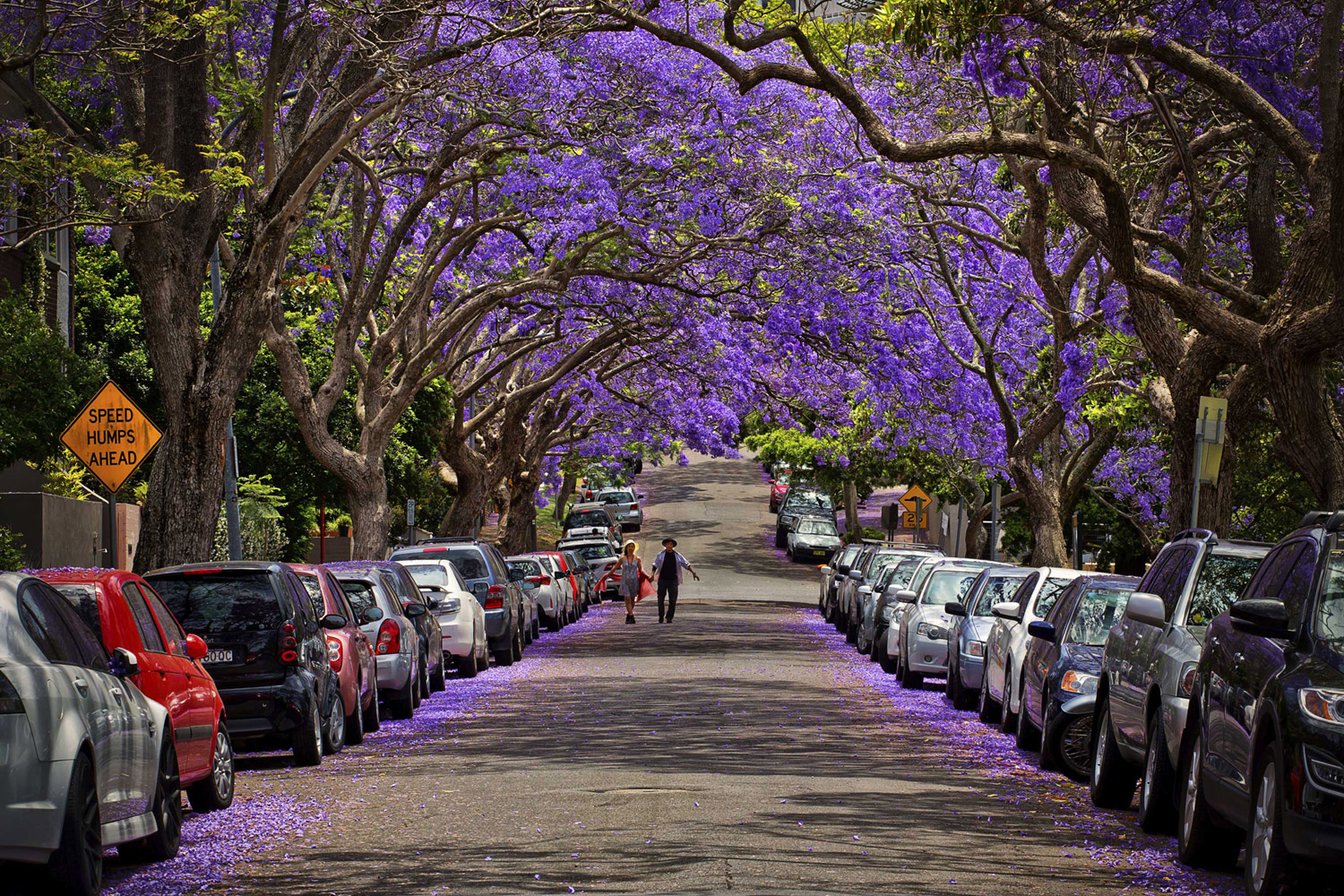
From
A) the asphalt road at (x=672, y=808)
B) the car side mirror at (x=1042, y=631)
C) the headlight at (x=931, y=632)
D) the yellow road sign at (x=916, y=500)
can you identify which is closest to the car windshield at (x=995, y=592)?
the asphalt road at (x=672, y=808)

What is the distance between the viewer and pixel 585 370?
42.8 meters

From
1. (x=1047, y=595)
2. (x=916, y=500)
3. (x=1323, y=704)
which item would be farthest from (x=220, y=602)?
(x=916, y=500)

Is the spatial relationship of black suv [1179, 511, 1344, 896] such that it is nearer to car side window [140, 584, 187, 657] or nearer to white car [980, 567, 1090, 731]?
white car [980, 567, 1090, 731]

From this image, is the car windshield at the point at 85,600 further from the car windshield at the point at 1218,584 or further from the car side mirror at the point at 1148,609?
the car windshield at the point at 1218,584

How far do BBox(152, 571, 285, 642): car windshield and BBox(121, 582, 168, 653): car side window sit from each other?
287 centimetres

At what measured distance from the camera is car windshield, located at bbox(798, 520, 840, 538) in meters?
65.7

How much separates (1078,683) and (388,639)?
24.8 feet

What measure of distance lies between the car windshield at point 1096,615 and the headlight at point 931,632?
7.33 metres

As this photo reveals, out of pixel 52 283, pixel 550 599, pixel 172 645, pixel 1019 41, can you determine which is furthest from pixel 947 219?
pixel 172 645

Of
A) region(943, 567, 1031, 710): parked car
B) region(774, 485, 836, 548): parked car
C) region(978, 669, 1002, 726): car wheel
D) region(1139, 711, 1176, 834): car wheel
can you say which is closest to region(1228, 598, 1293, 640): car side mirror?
region(1139, 711, 1176, 834): car wheel

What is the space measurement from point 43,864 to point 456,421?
99.2 ft

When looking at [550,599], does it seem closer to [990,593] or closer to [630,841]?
[990,593]

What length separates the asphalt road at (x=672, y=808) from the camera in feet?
30.6

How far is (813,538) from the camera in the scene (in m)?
65.1
